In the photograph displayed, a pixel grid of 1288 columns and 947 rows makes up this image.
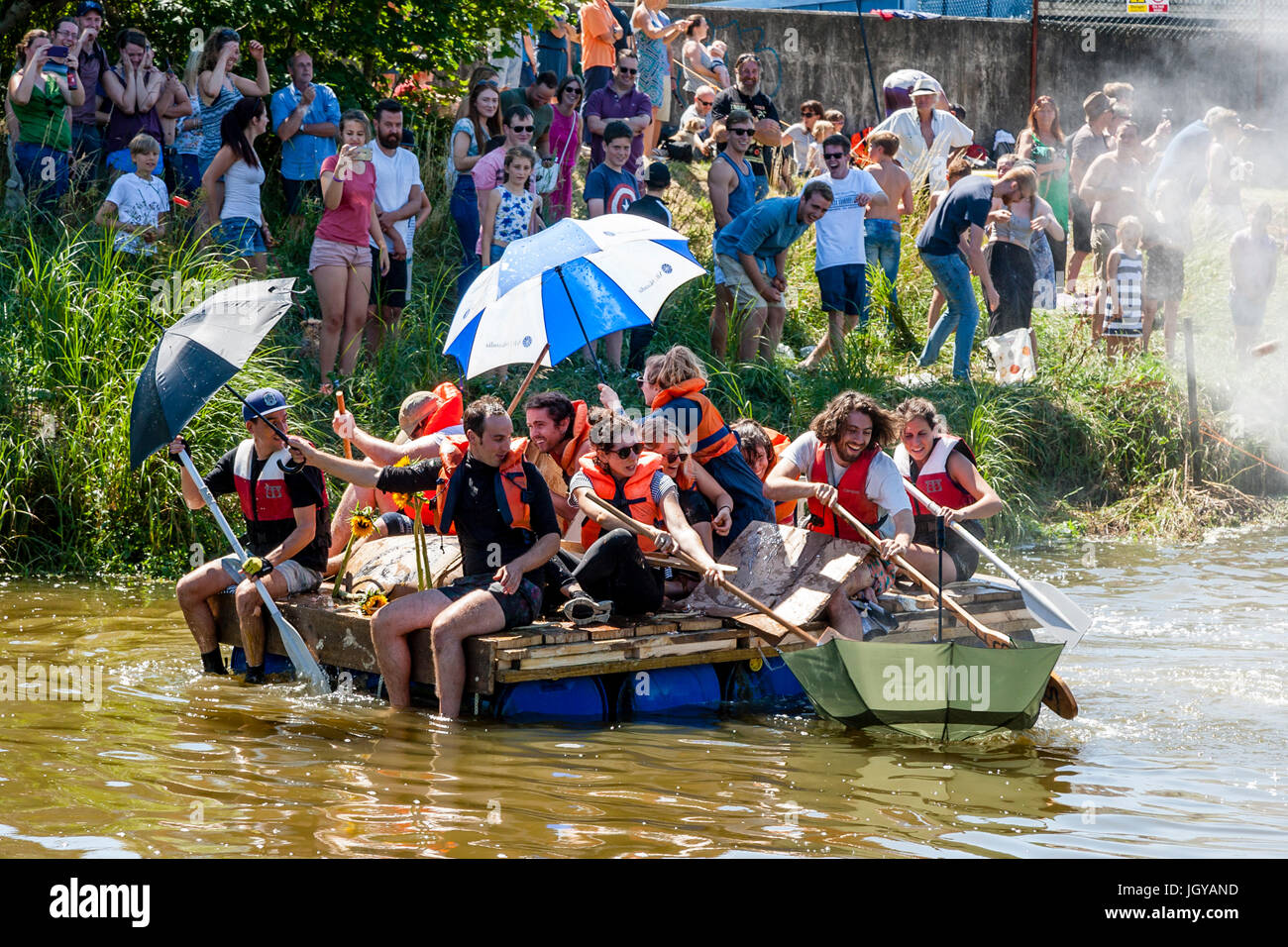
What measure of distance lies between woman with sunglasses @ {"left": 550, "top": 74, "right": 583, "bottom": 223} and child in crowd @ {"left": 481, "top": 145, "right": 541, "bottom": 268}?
56.0 inches

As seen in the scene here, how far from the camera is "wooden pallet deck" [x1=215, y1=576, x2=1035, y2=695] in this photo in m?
7.21

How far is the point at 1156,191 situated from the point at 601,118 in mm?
5725

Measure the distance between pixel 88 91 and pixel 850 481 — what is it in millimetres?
7136

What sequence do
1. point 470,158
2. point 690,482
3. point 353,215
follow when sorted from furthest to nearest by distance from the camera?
point 470,158
point 353,215
point 690,482

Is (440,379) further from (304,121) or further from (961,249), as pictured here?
(961,249)

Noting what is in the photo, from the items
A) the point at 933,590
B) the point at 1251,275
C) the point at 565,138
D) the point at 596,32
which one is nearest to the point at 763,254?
the point at 565,138

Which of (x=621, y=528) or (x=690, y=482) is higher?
(x=690, y=482)

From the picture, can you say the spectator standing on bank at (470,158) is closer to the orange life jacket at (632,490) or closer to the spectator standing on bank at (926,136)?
the spectator standing on bank at (926,136)

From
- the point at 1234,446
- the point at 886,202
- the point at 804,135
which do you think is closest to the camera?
the point at 886,202

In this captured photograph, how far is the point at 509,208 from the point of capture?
12.1 metres

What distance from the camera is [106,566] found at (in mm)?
10727

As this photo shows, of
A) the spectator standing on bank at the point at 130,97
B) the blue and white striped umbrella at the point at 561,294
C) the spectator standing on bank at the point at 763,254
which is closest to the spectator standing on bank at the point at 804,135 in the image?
the spectator standing on bank at the point at 763,254
